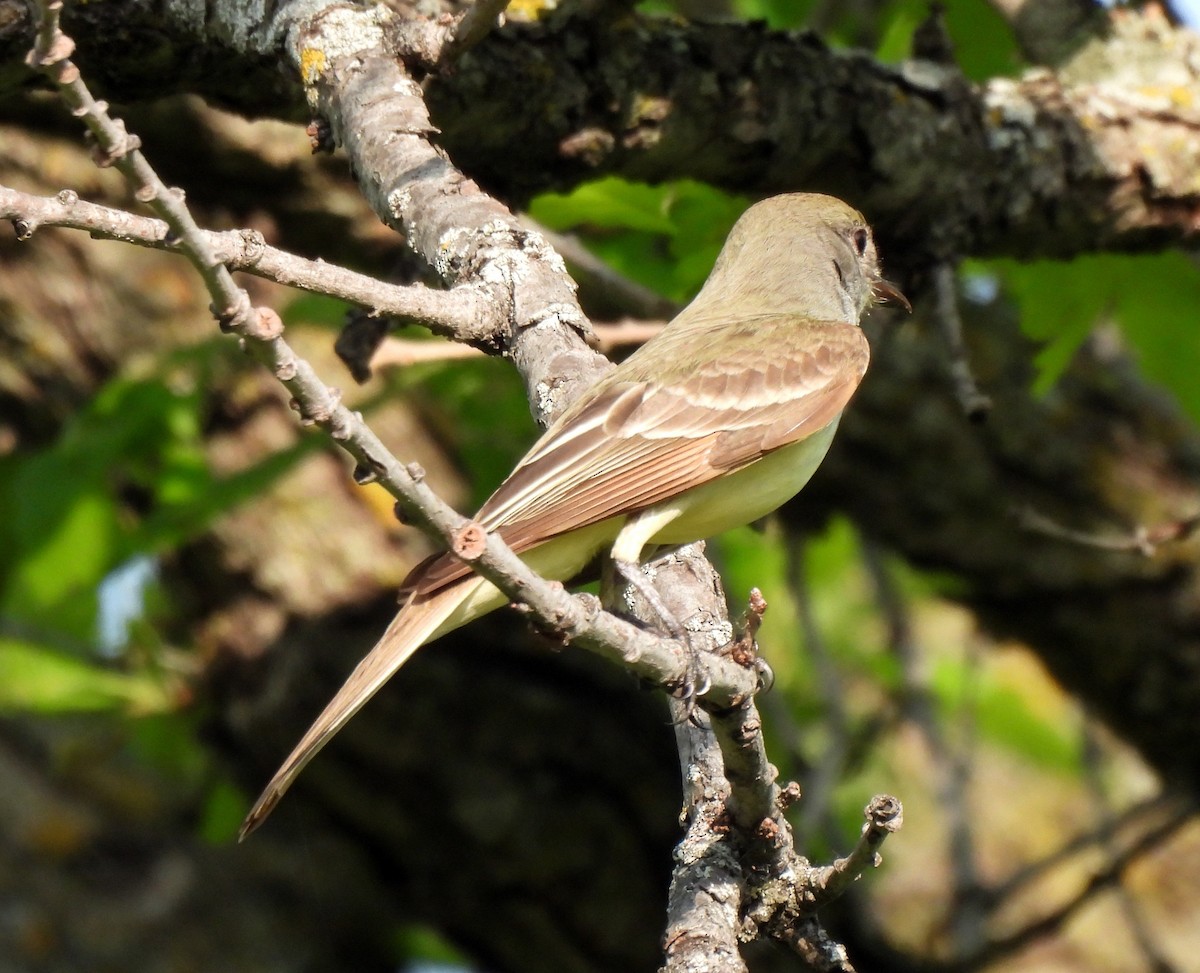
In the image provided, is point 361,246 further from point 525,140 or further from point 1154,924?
point 1154,924

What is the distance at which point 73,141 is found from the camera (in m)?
6.47

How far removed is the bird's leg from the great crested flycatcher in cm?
9

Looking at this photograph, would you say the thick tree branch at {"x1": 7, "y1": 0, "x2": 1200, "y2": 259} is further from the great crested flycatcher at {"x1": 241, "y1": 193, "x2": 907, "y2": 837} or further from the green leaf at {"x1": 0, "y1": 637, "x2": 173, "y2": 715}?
the green leaf at {"x1": 0, "y1": 637, "x2": 173, "y2": 715}

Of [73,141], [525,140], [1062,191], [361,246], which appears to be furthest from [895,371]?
[73,141]

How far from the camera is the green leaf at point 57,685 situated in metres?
6.62

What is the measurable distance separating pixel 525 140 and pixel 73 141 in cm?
281

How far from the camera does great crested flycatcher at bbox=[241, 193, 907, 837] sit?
3.57 meters

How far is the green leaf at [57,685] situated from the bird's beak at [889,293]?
3.79 m

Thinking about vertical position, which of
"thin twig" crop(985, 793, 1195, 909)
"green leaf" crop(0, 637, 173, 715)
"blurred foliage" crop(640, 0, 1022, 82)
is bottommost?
"thin twig" crop(985, 793, 1195, 909)

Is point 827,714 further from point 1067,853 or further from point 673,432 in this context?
point 673,432

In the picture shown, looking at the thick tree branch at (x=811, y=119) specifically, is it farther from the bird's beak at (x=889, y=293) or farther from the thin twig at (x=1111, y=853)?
the thin twig at (x=1111, y=853)

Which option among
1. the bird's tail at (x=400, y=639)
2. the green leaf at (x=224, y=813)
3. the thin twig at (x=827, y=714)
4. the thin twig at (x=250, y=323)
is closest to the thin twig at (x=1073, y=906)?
the thin twig at (x=827, y=714)

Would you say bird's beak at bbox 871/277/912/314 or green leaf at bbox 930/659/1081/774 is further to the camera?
green leaf at bbox 930/659/1081/774

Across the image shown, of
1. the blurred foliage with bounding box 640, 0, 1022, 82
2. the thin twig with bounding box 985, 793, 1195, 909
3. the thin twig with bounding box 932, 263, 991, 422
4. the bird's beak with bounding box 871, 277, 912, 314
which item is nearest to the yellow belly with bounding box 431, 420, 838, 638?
the thin twig with bounding box 932, 263, 991, 422
